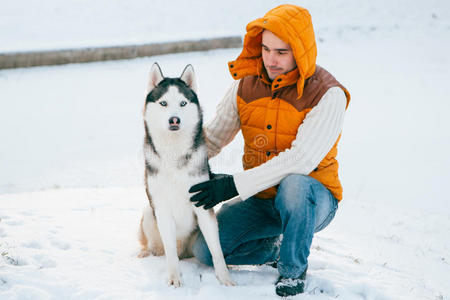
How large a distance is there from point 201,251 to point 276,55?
1.20m

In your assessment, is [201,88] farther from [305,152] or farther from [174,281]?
[174,281]

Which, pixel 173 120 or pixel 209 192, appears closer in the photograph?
pixel 173 120

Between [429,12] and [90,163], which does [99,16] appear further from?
[429,12]

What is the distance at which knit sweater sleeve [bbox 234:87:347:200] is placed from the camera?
82.7 inches

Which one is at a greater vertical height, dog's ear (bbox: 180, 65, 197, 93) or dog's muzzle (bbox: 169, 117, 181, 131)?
dog's ear (bbox: 180, 65, 197, 93)

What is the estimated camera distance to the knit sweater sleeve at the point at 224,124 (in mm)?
2496

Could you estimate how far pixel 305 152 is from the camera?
2.09 metres

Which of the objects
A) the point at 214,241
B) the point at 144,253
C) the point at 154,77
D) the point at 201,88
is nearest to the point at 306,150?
the point at 214,241

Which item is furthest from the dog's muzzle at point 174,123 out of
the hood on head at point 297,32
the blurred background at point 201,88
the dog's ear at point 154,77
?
the blurred background at point 201,88

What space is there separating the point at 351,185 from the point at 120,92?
14.8ft

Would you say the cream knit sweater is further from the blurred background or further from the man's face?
the blurred background

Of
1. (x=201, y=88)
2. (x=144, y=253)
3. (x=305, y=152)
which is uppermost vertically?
(x=305, y=152)

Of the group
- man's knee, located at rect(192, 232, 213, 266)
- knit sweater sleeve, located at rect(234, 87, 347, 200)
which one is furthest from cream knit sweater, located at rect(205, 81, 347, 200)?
man's knee, located at rect(192, 232, 213, 266)

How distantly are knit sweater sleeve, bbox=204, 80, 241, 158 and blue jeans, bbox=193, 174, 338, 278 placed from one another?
409 millimetres
